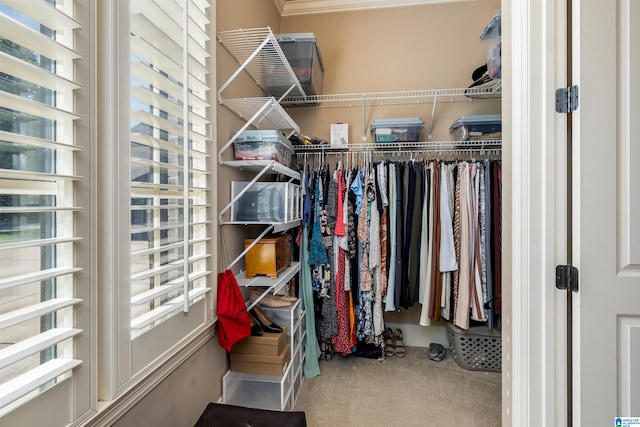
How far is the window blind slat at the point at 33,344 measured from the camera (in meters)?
0.59

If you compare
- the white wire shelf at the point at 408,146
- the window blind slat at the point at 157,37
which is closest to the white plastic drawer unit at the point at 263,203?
the window blind slat at the point at 157,37

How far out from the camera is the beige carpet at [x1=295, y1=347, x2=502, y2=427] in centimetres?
173

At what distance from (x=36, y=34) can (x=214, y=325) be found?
1279 millimetres

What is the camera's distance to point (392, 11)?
2.60 meters

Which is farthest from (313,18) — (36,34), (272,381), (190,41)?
(272,381)

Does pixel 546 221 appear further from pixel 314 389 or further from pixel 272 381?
pixel 314 389

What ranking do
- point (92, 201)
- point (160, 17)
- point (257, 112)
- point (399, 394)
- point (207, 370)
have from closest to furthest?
point (92, 201) < point (160, 17) < point (207, 370) < point (257, 112) < point (399, 394)

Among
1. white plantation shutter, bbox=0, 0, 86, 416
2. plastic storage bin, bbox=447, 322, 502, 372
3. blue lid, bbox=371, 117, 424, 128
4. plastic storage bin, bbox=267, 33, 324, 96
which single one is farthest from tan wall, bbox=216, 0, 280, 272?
plastic storage bin, bbox=447, 322, 502, 372

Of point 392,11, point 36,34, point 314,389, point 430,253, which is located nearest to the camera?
point 36,34

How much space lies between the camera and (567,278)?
1017 millimetres

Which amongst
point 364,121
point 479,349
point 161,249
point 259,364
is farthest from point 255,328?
point 364,121

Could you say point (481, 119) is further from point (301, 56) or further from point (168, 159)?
point (168, 159)

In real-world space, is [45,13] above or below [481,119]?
below

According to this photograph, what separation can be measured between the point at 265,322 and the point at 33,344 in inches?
46.4
